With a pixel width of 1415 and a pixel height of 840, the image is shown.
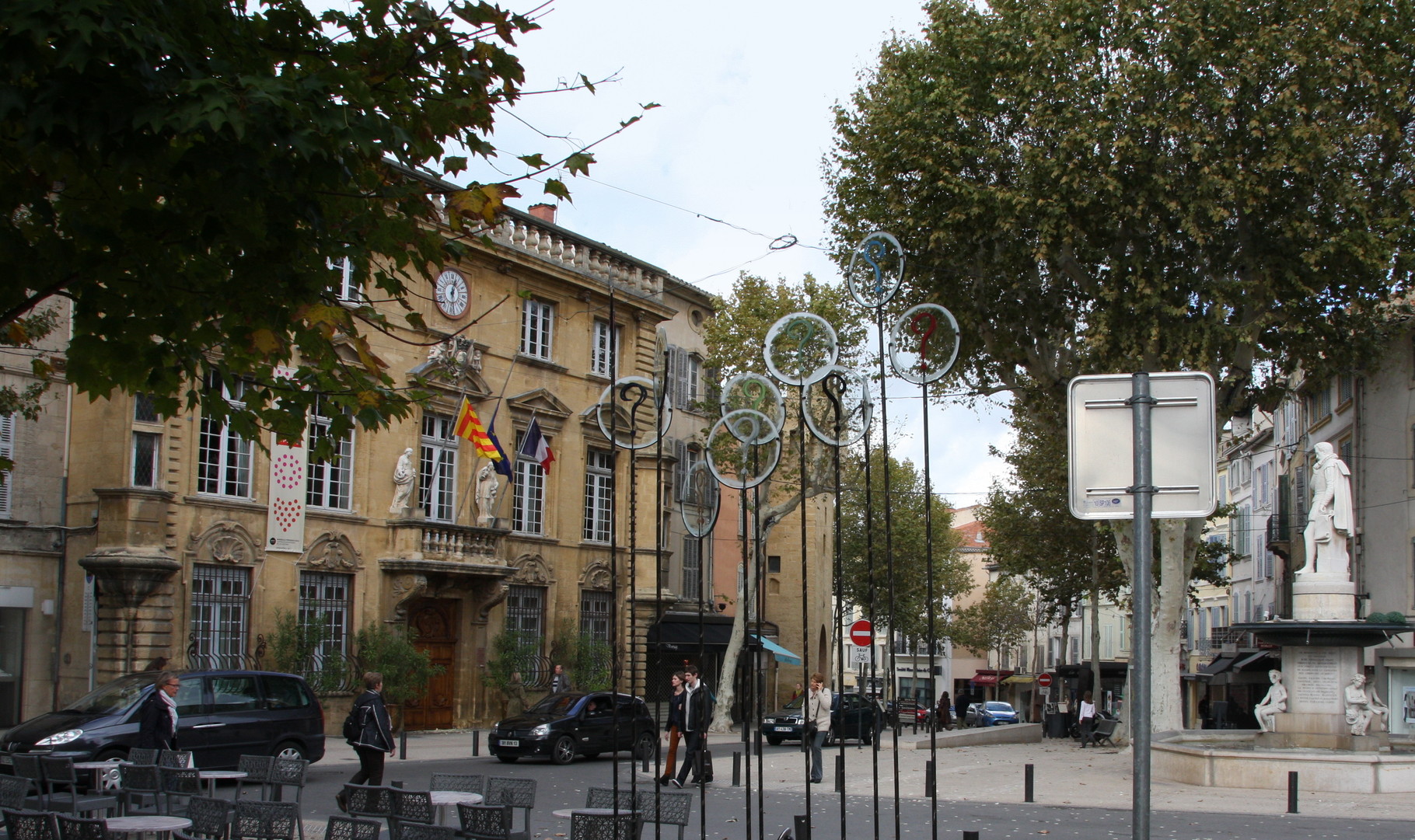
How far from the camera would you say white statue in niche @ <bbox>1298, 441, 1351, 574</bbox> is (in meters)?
22.4

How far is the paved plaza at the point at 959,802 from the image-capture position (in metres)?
15.7

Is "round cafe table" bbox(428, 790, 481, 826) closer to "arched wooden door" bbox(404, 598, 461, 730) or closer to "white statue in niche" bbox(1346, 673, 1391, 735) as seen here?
"white statue in niche" bbox(1346, 673, 1391, 735)

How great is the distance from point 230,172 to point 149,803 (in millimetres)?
8127

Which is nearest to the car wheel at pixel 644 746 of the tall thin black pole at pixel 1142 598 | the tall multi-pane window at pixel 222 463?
the tall multi-pane window at pixel 222 463

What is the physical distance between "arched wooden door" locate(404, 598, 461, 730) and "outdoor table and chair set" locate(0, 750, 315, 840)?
16086mm

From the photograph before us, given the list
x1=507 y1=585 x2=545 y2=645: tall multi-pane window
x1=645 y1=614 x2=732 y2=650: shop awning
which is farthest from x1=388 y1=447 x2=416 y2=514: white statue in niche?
x1=645 y1=614 x2=732 y2=650: shop awning

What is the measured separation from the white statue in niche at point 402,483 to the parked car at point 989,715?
35.8 meters

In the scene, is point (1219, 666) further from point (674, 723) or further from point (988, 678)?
point (988, 678)

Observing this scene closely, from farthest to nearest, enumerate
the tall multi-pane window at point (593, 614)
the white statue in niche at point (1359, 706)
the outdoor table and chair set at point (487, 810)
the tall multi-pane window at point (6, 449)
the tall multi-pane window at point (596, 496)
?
the tall multi-pane window at point (596, 496) < the tall multi-pane window at point (593, 614) < the tall multi-pane window at point (6, 449) < the white statue in niche at point (1359, 706) < the outdoor table and chair set at point (487, 810)

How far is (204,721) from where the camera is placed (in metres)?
18.9

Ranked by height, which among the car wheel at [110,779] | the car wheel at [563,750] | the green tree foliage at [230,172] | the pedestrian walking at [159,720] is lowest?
the car wheel at [563,750]

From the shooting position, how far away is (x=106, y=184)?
24.9 feet

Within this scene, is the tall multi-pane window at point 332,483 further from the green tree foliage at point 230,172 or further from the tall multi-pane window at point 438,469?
the green tree foliage at point 230,172

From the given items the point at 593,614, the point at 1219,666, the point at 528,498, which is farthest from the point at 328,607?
the point at 1219,666
